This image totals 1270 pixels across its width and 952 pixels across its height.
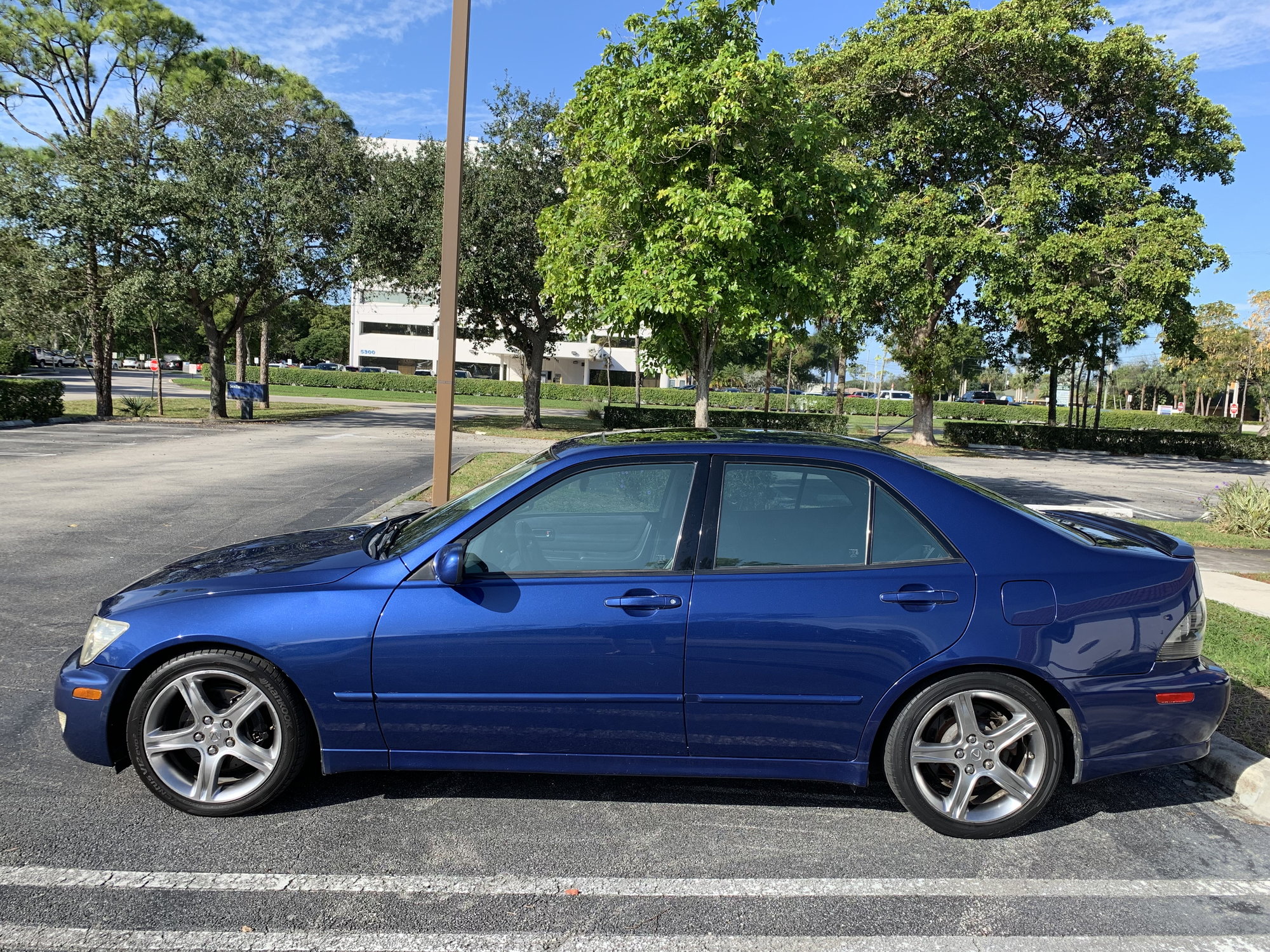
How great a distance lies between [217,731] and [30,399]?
25.1m

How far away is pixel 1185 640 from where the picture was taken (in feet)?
11.0

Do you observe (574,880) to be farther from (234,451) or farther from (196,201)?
(196,201)

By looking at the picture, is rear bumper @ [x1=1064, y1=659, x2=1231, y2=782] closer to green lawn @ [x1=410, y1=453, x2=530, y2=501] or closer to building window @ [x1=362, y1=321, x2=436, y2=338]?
green lawn @ [x1=410, y1=453, x2=530, y2=501]

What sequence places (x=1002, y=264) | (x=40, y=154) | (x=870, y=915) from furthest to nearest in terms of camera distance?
(x=40, y=154), (x=1002, y=264), (x=870, y=915)

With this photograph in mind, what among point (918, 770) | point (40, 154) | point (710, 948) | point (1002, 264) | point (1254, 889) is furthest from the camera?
point (40, 154)

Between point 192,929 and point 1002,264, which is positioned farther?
point 1002,264

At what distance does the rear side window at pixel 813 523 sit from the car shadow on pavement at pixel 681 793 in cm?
109

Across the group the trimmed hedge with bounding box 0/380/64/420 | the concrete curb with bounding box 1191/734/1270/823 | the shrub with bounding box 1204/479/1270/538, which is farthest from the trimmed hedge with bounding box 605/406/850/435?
the concrete curb with bounding box 1191/734/1270/823

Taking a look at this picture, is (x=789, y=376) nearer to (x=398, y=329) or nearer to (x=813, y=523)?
(x=398, y=329)

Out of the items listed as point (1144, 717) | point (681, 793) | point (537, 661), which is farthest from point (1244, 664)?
point (537, 661)

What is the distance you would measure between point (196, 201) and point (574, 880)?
27222 mm

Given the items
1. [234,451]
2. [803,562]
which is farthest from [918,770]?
[234,451]

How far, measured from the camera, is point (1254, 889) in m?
3.04

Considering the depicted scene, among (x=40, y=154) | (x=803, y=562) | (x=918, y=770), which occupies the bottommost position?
(x=918, y=770)
